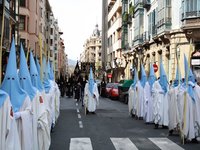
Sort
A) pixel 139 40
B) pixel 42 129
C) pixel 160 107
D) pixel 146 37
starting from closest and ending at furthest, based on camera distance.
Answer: pixel 42 129 < pixel 160 107 < pixel 146 37 < pixel 139 40

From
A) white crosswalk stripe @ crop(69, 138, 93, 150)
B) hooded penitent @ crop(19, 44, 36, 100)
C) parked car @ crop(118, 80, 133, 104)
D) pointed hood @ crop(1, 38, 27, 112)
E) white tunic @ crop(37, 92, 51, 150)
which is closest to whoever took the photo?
pointed hood @ crop(1, 38, 27, 112)

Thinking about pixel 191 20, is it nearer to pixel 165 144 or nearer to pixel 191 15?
pixel 191 15

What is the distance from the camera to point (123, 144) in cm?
1119

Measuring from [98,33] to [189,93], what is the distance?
605ft

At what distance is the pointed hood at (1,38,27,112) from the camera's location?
22.0ft

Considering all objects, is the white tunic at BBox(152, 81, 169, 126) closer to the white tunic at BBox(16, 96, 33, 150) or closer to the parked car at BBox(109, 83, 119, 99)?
the white tunic at BBox(16, 96, 33, 150)

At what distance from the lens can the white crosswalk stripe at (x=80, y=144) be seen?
10471mm

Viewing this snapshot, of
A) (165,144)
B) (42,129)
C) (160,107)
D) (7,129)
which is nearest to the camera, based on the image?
(7,129)

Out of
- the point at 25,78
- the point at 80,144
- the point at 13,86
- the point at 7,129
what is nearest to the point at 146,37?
the point at 80,144

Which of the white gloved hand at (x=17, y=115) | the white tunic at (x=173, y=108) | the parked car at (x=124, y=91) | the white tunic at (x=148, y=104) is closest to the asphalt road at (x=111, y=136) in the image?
the white tunic at (x=148, y=104)

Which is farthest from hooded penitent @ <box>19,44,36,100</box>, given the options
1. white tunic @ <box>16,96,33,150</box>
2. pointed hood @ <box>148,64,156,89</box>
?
pointed hood @ <box>148,64,156,89</box>

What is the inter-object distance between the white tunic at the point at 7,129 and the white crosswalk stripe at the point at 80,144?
14.5 feet

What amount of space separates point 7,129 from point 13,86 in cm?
91

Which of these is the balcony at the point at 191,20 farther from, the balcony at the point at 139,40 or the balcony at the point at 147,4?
the balcony at the point at 139,40
